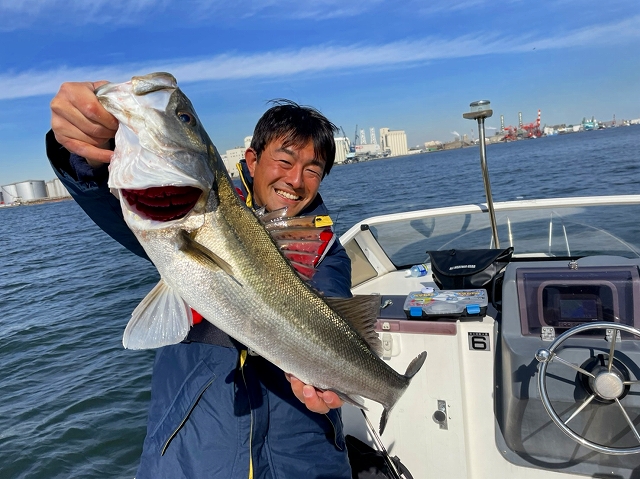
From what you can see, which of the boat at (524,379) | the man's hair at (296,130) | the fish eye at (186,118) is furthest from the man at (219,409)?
the boat at (524,379)

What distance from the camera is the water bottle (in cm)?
636

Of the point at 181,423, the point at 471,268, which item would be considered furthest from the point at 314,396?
the point at 471,268

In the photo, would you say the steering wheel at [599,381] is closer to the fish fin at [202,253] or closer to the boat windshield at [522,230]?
the fish fin at [202,253]

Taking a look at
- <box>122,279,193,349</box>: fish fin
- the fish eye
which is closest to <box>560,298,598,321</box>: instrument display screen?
<box>122,279,193,349</box>: fish fin

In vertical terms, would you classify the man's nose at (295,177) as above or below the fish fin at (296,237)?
above

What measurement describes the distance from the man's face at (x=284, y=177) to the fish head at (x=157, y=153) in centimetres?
103

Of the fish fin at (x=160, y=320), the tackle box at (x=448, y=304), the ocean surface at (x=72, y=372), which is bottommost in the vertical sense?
the ocean surface at (x=72, y=372)

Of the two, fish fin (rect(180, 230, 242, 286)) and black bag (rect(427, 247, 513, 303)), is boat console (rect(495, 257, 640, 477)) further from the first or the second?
fish fin (rect(180, 230, 242, 286))

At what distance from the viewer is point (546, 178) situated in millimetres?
32781

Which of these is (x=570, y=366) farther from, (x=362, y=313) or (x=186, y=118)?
(x=186, y=118)

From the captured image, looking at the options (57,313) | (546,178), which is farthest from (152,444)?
(546,178)

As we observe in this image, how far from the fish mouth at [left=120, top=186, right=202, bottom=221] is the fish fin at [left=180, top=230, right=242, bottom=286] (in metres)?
0.10

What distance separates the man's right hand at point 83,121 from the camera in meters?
1.73

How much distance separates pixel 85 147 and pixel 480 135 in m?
5.21
